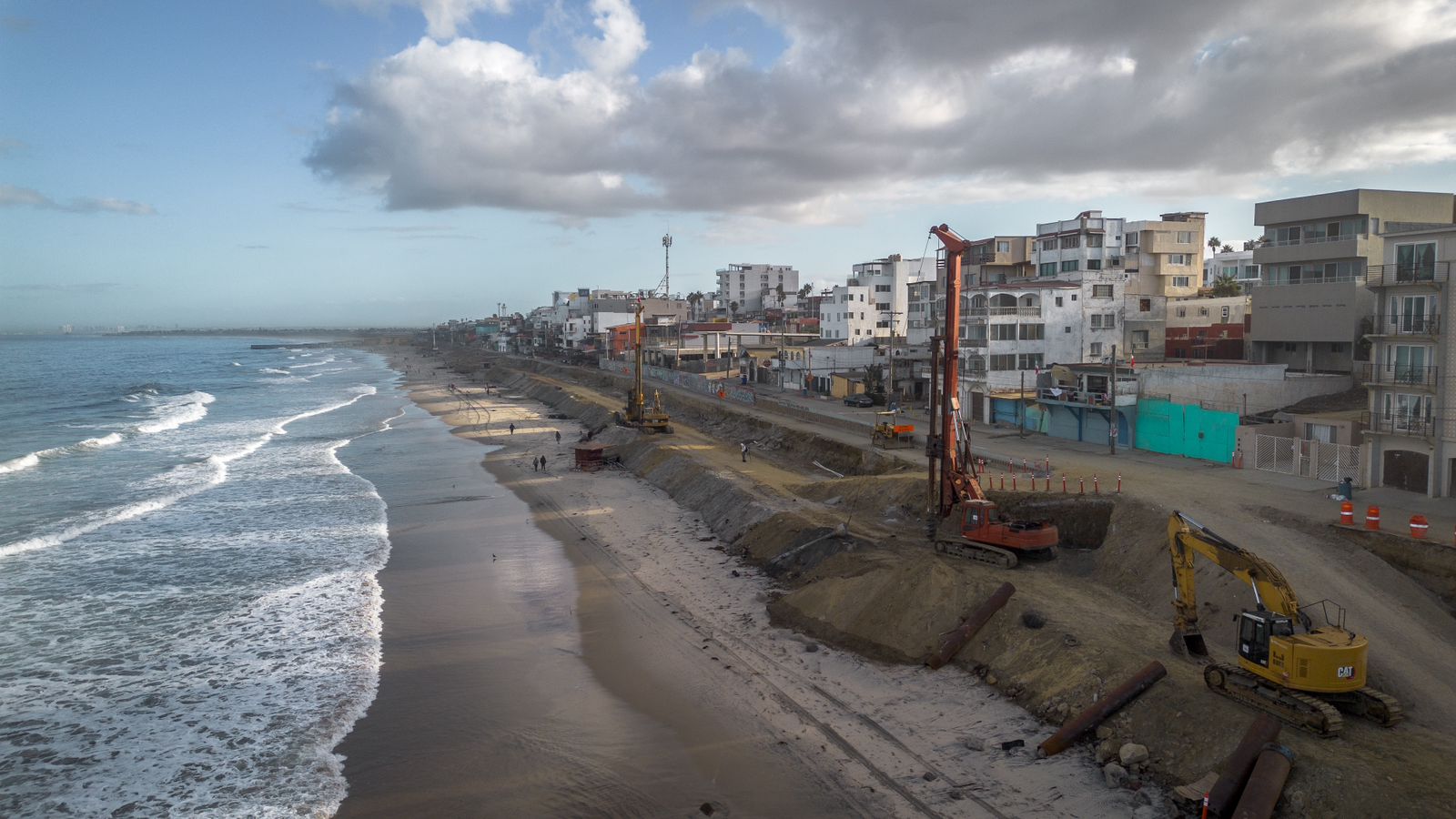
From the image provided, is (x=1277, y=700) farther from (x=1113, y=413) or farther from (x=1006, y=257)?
(x=1006, y=257)

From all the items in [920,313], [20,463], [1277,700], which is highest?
[920,313]

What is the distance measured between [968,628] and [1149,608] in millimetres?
4686

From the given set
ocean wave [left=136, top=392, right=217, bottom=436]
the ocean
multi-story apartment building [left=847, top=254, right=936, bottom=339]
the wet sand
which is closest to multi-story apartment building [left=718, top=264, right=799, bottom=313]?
multi-story apartment building [left=847, top=254, right=936, bottom=339]

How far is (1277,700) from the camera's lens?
40.6ft

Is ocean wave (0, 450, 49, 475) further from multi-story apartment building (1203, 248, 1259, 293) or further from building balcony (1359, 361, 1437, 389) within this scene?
multi-story apartment building (1203, 248, 1259, 293)

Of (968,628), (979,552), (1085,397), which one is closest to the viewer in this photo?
(968,628)

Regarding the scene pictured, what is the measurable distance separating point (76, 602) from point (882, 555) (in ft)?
71.6

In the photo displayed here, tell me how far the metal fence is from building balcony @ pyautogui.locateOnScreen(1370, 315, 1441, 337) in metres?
3.71

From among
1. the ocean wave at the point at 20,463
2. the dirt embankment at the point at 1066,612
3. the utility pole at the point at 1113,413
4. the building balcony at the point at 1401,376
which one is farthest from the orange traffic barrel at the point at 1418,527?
the ocean wave at the point at 20,463

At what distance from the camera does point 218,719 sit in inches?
642

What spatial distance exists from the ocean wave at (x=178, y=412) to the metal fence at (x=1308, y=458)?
63.3m

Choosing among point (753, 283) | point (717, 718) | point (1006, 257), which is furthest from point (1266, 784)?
point (753, 283)

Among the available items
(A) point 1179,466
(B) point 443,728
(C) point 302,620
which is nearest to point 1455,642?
(A) point 1179,466

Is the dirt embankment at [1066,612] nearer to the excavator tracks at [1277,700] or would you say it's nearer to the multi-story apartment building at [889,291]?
the excavator tracks at [1277,700]
